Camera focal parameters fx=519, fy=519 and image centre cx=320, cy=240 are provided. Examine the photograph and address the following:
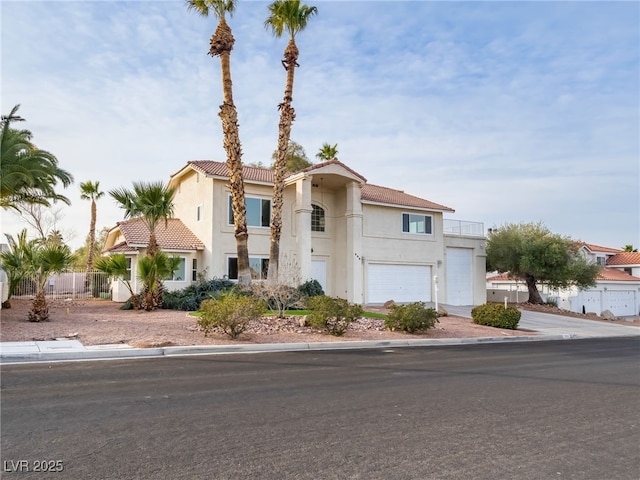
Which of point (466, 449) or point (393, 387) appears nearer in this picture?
point (466, 449)

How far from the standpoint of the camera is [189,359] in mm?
11945

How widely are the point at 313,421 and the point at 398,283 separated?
25196mm

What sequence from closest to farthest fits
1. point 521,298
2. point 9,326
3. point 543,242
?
point 9,326, point 543,242, point 521,298

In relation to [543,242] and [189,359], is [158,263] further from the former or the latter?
[543,242]

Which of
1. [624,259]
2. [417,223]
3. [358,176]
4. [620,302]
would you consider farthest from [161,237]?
[624,259]

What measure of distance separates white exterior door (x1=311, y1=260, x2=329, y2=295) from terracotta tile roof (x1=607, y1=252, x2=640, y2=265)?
34438 mm

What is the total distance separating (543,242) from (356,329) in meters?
21.2

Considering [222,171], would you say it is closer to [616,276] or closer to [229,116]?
[229,116]

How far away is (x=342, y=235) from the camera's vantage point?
3019 centimetres

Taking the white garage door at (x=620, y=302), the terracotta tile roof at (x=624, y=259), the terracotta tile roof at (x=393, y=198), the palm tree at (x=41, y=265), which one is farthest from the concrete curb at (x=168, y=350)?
the terracotta tile roof at (x=624, y=259)

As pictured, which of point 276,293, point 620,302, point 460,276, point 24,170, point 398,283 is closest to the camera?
point 276,293

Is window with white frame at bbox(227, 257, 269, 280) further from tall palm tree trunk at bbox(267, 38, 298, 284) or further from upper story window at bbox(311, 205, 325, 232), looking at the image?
upper story window at bbox(311, 205, 325, 232)

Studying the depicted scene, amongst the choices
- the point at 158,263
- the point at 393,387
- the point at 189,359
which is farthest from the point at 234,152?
the point at 393,387

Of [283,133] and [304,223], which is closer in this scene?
[283,133]
